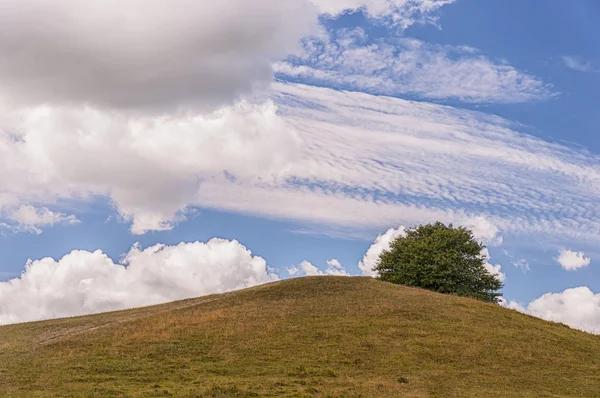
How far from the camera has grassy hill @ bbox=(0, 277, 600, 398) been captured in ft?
99.0

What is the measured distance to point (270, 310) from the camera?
47.2 metres

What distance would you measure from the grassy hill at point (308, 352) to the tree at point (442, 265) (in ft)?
53.0

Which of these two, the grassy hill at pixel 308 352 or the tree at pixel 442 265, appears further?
the tree at pixel 442 265

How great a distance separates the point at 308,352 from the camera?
36.3 m

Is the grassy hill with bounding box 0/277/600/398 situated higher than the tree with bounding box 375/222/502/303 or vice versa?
the tree with bounding box 375/222/502/303

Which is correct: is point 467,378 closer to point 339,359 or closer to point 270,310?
point 339,359

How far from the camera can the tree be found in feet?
228

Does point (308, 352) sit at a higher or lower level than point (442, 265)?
lower

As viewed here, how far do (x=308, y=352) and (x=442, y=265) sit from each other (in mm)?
37769

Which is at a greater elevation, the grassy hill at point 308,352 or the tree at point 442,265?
the tree at point 442,265

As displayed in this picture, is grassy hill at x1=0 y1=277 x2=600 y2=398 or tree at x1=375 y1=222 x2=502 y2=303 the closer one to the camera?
grassy hill at x1=0 y1=277 x2=600 y2=398

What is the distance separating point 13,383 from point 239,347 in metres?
13.7

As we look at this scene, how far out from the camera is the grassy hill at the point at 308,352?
30.2 meters

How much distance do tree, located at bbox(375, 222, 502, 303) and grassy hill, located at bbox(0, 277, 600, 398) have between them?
53.0 ft
